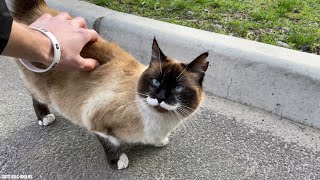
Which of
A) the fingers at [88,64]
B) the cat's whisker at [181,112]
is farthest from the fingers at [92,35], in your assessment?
the cat's whisker at [181,112]

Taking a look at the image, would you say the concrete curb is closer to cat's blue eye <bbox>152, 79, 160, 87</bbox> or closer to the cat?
the cat

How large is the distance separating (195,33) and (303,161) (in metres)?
1.48

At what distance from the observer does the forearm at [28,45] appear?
1.72 meters

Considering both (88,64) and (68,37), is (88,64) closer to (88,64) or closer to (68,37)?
(88,64)

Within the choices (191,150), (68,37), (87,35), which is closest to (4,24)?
(68,37)

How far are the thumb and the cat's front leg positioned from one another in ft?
1.47

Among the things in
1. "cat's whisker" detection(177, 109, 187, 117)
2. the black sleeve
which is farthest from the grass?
the black sleeve

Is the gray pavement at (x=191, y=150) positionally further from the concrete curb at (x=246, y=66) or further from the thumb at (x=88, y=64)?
the thumb at (x=88, y=64)

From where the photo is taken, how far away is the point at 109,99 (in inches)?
90.2

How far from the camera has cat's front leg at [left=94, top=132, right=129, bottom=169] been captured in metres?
2.38

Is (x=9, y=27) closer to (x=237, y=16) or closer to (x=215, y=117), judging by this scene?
(x=215, y=117)

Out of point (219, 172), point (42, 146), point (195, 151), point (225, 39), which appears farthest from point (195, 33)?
point (42, 146)

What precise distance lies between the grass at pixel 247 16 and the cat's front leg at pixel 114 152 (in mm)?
1758


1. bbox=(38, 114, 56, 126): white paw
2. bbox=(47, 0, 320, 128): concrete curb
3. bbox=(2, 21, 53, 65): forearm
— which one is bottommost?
bbox=(38, 114, 56, 126): white paw
